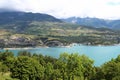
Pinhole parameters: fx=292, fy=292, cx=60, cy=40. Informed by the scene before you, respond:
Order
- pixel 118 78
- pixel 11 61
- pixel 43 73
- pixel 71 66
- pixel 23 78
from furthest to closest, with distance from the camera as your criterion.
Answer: pixel 11 61 < pixel 43 73 < pixel 23 78 < pixel 71 66 < pixel 118 78

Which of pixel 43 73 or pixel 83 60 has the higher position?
pixel 83 60

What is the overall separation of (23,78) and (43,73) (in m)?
7.94

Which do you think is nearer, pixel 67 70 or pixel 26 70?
pixel 67 70

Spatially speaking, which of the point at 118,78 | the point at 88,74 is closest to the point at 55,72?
the point at 88,74

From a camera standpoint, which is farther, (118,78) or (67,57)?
(67,57)

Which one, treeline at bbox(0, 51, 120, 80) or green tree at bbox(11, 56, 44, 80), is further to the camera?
green tree at bbox(11, 56, 44, 80)

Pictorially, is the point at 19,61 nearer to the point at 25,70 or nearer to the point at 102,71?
the point at 25,70

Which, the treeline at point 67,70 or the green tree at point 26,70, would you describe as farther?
the green tree at point 26,70

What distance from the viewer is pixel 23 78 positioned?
283 ft

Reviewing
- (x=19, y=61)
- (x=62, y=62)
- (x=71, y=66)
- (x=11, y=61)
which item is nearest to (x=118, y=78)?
(x=71, y=66)

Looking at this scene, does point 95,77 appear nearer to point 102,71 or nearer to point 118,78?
point 102,71

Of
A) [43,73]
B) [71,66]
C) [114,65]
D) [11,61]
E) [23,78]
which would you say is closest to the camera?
[114,65]

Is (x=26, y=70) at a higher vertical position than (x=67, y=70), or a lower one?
lower

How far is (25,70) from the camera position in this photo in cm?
8756
